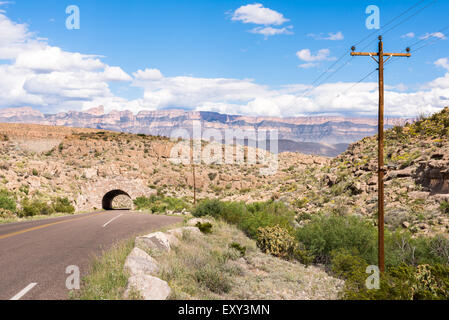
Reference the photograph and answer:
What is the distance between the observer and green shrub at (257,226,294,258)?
48.7 feet

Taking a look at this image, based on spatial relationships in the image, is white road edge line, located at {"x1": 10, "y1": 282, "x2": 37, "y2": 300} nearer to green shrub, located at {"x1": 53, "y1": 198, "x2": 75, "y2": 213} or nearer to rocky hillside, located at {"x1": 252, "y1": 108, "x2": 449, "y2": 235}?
rocky hillside, located at {"x1": 252, "y1": 108, "x2": 449, "y2": 235}

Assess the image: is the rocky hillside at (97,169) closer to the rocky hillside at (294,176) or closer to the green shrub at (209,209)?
the rocky hillside at (294,176)

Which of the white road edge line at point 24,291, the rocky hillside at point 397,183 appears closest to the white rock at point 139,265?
the white road edge line at point 24,291

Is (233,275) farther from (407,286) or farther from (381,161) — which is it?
(381,161)

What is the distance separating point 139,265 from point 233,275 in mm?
3354

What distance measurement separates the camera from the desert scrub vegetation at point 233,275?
835 cm

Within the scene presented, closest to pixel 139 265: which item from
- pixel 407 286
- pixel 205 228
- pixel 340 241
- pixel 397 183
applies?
pixel 407 286

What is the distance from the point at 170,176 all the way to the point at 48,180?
2456 centimetres

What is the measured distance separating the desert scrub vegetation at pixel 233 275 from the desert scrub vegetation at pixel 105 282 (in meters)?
1.02

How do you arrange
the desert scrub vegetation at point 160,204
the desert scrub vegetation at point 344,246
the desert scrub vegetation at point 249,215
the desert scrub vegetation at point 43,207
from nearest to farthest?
the desert scrub vegetation at point 344,246 → the desert scrub vegetation at point 249,215 → the desert scrub vegetation at point 43,207 → the desert scrub vegetation at point 160,204

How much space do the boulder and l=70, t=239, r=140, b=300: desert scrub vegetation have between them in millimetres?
1724

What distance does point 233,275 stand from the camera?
1030 cm
